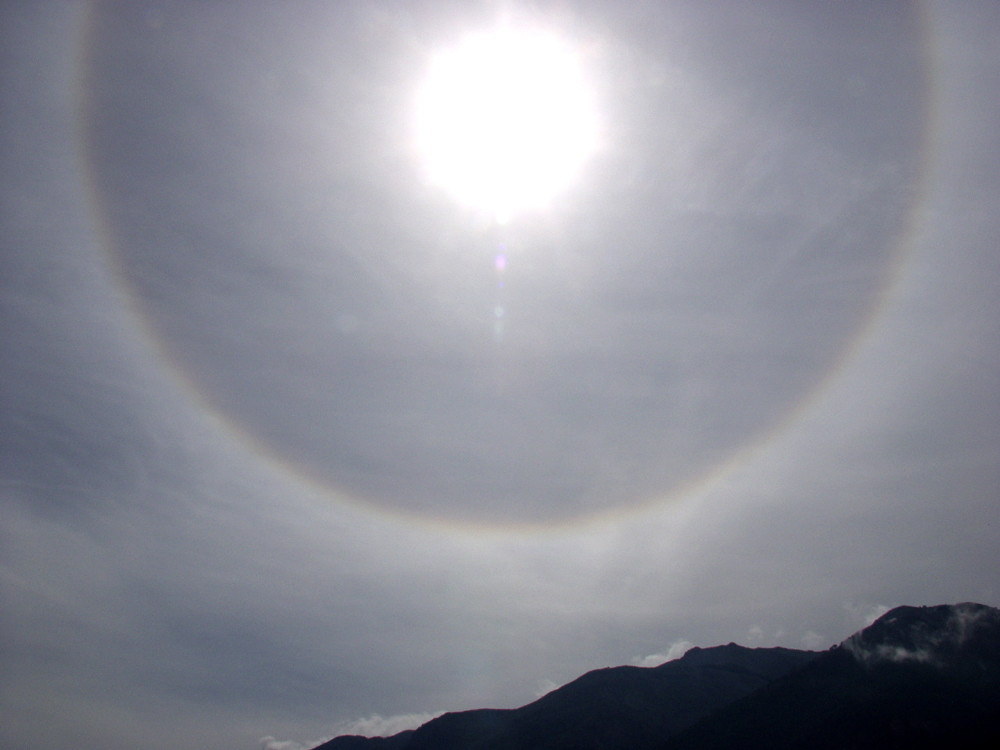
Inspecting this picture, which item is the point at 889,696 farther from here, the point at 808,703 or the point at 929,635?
the point at 929,635

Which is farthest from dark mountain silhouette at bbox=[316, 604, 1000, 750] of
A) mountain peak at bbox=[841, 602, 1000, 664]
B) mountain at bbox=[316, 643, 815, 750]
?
mountain at bbox=[316, 643, 815, 750]

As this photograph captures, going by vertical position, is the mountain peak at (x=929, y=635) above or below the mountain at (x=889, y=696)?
above

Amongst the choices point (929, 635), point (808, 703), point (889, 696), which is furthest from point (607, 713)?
point (929, 635)

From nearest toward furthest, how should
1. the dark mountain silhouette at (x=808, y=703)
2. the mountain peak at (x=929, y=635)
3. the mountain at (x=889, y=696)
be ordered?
the mountain at (x=889, y=696), the dark mountain silhouette at (x=808, y=703), the mountain peak at (x=929, y=635)

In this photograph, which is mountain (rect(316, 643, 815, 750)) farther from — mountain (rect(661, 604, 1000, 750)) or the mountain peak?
the mountain peak

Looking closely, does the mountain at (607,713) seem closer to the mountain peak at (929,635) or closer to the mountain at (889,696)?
the mountain at (889,696)

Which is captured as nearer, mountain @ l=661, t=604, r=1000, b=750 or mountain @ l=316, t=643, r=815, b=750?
mountain @ l=661, t=604, r=1000, b=750

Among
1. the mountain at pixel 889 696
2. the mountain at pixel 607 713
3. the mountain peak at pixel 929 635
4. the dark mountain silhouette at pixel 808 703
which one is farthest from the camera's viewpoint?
the mountain at pixel 607 713

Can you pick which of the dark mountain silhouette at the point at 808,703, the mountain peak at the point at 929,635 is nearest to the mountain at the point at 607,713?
the dark mountain silhouette at the point at 808,703

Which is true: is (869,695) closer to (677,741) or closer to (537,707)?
(677,741)

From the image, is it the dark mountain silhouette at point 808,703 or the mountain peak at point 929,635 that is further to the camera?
the mountain peak at point 929,635
